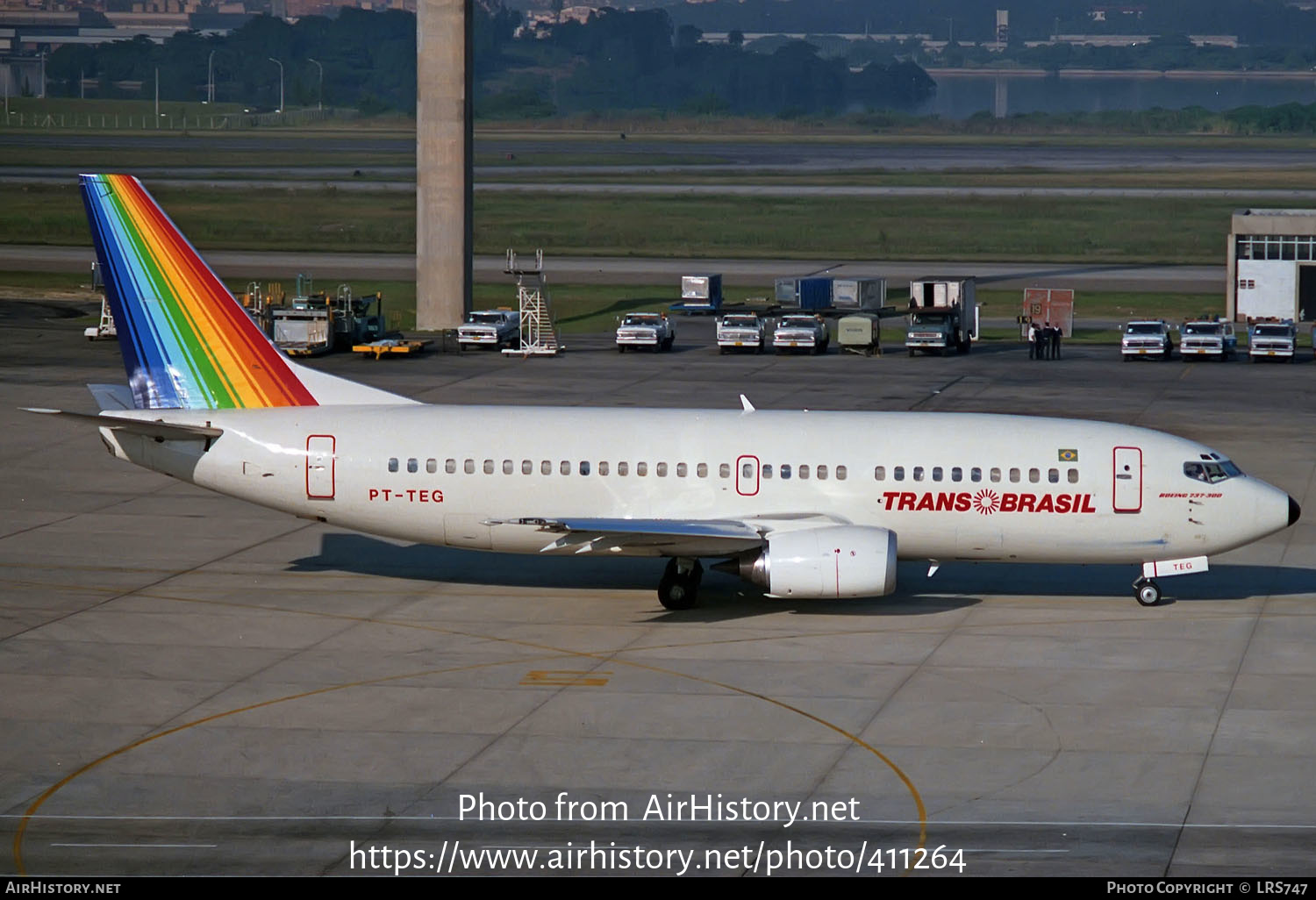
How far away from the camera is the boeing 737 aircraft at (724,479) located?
35406 millimetres

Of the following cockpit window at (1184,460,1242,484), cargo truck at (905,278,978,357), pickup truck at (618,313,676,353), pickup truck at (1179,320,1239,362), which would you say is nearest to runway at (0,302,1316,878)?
cockpit window at (1184,460,1242,484)

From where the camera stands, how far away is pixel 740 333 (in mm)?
79938

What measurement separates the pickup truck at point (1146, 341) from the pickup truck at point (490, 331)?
A: 2876 cm

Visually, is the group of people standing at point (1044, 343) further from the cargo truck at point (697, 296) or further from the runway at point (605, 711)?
the runway at point (605, 711)

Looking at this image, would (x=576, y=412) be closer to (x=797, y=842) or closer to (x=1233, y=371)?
(x=797, y=842)

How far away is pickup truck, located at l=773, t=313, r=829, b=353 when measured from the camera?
80812 mm

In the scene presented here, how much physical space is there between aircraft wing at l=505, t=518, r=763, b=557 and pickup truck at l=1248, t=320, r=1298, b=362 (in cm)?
5022

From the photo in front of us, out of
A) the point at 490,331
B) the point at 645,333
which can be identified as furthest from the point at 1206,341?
the point at 490,331

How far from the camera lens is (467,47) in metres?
87.6

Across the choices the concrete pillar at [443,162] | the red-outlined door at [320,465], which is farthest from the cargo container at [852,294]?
the red-outlined door at [320,465]

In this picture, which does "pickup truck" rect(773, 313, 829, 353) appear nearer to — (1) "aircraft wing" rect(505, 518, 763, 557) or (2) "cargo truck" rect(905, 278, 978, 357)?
(2) "cargo truck" rect(905, 278, 978, 357)

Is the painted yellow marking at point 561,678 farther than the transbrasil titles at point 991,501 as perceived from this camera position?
No

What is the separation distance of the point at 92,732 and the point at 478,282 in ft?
264
